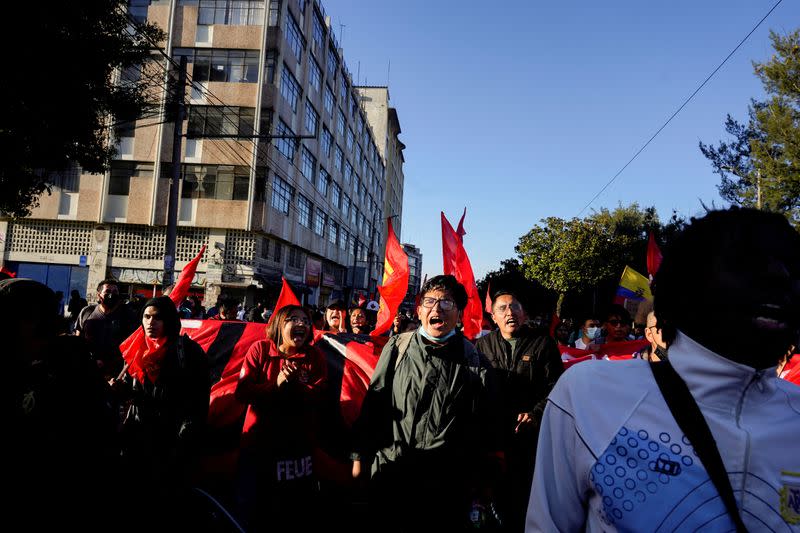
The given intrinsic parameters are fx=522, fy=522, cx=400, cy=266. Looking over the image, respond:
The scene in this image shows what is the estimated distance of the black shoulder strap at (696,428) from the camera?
3.38ft

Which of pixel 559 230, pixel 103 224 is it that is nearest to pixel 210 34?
pixel 103 224

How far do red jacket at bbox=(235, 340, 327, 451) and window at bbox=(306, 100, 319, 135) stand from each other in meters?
27.9

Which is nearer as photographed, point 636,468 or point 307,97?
point 636,468

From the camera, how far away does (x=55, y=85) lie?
866 centimetres

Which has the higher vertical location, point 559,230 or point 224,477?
point 559,230

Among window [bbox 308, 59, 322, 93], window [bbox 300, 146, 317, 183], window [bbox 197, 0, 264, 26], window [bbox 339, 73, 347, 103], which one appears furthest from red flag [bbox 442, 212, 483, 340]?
window [bbox 339, 73, 347, 103]

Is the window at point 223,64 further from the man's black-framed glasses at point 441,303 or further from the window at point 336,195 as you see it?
the man's black-framed glasses at point 441,303

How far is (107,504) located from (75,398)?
605 millimetres

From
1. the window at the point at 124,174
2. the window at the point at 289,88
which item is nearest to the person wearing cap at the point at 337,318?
the window at the point at 124,174

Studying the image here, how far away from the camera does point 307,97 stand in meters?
29.2

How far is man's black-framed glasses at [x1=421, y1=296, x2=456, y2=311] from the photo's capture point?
310cm

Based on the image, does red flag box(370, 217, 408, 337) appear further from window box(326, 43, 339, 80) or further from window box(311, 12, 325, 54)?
window box(326, 43, 339, 80)

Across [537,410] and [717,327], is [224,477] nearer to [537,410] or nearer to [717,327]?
[537,410]

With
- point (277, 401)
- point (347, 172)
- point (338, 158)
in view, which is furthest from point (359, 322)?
point (347, 172)
